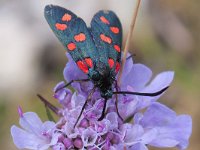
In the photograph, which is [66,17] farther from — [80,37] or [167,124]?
[167,124]

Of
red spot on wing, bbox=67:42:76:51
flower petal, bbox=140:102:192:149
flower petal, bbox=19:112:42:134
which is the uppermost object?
red spot on wing, bbox=67:42:76:51

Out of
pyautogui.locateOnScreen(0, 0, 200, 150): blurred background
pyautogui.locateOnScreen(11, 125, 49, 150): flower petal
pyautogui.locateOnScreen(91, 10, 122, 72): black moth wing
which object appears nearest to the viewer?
pyautogui.locateOnScreen(11, 125, 49, 150): flower petal

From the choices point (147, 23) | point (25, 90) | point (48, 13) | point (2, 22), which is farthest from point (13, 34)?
point (48, 13)

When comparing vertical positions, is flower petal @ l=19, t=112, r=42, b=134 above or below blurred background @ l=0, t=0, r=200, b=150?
above

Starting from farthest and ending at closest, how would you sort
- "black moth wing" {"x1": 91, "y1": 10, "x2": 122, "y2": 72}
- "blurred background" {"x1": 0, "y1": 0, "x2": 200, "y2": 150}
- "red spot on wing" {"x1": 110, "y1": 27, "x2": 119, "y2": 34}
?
"blurred background" {"x1": 0, "y1": 0, "x2": 200, "y2": 150} < "red spot on wing" {"x1": 110, "y1": 27, "x2": 119, "y2": 34} < "black moth wing" {"x1": 91, "y1": 10, "x2": 122, "y2": 72}

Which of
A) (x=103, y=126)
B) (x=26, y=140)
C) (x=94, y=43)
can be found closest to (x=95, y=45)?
(x=94, y=43)

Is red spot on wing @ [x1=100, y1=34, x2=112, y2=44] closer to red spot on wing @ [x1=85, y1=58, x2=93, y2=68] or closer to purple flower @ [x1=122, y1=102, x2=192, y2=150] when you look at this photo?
red spot on wing @ [x1=85, y1=58, x2=93, y2=68]

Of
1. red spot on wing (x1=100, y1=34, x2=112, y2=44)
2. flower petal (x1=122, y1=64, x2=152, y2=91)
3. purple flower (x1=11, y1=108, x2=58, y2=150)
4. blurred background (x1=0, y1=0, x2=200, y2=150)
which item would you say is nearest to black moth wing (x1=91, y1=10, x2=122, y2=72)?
red spot on wing (x1=100, y1=34, x2=112, y2=44)

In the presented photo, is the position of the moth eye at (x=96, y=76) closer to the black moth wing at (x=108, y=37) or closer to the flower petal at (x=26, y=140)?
the black moth wing at (x=108, y=37)

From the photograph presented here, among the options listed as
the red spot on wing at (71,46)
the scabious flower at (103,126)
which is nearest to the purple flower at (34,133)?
the scabious flower at (103,126)
